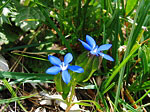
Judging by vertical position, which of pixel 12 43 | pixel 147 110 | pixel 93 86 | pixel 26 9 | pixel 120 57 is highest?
pixel 26 9

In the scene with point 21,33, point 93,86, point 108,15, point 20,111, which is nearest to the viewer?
point 20,111

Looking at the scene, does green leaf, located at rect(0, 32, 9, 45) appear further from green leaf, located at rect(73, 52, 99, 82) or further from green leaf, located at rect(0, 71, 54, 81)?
green leaf, located at rect(73, 52, 99, 82)

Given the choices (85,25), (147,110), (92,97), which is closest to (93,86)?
(92,97)

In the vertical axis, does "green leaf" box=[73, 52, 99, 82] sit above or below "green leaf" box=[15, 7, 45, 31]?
below

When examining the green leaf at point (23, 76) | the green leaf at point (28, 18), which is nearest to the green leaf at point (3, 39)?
the green leaf at point (28, 18)

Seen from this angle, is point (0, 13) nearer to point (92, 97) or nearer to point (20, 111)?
point (20, 111)

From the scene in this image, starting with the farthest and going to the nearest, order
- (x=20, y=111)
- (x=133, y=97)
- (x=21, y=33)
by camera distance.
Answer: (x=21, y=33) → (x=133, y=97) → (x=20, y=111)

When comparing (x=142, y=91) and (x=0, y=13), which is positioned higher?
(x=0, y=13)

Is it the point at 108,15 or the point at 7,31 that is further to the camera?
the point at 108,15

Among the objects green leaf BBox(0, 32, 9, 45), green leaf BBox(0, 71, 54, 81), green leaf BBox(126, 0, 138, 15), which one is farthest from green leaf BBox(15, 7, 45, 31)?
green leaf BBox(126, 0, 138, 15)
